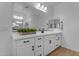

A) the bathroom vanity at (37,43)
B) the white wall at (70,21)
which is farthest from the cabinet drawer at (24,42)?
the white wall at (70,21)

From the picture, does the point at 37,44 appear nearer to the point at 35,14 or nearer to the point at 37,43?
the point at 37,43

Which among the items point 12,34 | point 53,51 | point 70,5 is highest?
point 70,5

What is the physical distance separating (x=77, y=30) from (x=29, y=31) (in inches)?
24.3

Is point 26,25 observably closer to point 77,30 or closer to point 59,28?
point 59,28

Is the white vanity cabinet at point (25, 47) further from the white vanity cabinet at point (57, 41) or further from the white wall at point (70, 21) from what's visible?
the white wall at point (70, 21)

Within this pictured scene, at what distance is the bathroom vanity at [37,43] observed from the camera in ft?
3.66

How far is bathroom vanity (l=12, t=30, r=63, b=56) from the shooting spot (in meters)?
1.12

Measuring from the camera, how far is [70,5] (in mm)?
1153

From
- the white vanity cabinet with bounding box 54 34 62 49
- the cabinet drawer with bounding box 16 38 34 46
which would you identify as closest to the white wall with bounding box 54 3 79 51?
the white vanity cabinet with bounding box 54 34 62 49

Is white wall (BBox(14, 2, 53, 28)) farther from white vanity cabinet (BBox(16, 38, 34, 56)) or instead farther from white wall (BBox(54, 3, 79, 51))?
white vanity cabinet (BBox(16, 38, 34, 56))

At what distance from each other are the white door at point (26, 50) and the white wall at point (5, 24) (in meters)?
0.15

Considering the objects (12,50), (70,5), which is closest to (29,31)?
(12,50)

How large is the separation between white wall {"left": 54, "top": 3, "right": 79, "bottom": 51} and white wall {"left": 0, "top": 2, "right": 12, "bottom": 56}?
60cm

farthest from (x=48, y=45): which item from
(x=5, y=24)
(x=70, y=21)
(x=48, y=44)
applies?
(x=5, y=24)
